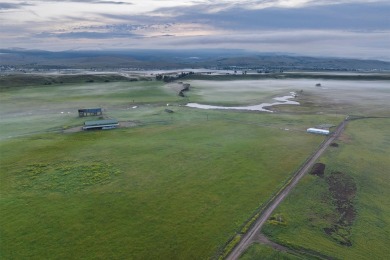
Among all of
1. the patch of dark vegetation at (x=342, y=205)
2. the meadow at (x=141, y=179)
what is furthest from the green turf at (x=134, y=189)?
the patch of dark vegetation at (x=342, y=205)

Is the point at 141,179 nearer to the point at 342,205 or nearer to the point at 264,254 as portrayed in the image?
the point at 264,254

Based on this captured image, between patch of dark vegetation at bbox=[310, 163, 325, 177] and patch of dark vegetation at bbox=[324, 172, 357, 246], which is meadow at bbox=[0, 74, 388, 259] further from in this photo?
patch of dark vegetation at bbox=[324, 172, 357, 246]

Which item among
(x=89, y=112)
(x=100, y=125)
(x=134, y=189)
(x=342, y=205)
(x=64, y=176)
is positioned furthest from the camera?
(x=89, y=112)

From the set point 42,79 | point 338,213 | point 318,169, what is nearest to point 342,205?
point 338,213

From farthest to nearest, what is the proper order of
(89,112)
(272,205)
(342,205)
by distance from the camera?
(89,112)
(342,205)
(272,205)

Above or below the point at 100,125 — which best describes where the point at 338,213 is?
below

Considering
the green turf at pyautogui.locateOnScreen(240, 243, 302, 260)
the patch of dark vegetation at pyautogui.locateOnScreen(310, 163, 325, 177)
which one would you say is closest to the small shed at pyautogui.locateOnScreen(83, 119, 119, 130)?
the patch of dark vegetation at pyautogui.locateOnScreen(310, 163, 325, 177)

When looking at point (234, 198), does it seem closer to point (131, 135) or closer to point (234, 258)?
point (234, 258)

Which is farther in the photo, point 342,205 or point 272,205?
point 342,205
